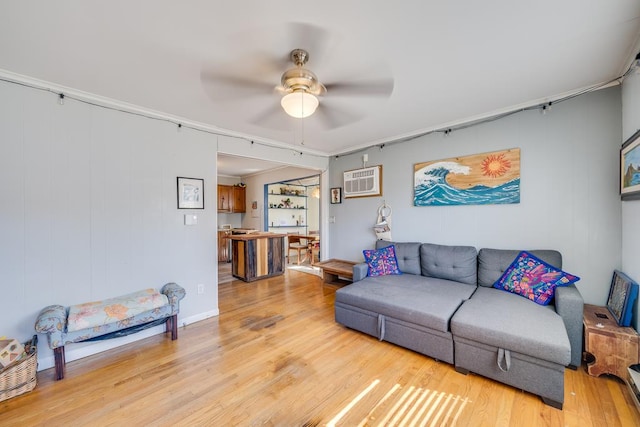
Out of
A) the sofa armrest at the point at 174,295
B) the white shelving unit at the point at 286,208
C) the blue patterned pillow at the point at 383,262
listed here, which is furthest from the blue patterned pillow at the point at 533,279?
the white shelving unit at the point at 286,208

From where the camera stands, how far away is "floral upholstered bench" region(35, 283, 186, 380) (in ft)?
6.45

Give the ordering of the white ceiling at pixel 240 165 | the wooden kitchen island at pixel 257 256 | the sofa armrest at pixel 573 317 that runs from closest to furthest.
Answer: the sofa armrest at pixel 573 317 → the wooden kitchen island at pixel 257 256 → the white ceiling at pixel 240 165

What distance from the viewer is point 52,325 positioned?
1.91 meters

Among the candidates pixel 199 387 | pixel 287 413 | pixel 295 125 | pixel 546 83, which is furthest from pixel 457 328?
pixel 295 125

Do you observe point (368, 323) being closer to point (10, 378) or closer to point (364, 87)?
point (364, 87)

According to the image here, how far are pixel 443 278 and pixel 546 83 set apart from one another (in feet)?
7.01

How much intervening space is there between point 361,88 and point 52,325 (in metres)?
3.01

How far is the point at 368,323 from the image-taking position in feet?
8.37

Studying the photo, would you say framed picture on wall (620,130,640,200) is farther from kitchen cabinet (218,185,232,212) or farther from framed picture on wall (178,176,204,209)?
kitchen cabinet (218,185,232,212)

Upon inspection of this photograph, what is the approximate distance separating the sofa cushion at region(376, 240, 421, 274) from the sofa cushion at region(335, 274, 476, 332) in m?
0.19

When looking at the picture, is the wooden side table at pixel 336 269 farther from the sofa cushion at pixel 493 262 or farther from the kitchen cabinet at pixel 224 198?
the kitchen cabinet at pixel 224 198

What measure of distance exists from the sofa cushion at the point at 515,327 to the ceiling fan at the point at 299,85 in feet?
6.40

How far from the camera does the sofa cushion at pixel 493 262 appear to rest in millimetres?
2587

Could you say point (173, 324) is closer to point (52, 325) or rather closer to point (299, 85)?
point (52, 325)
